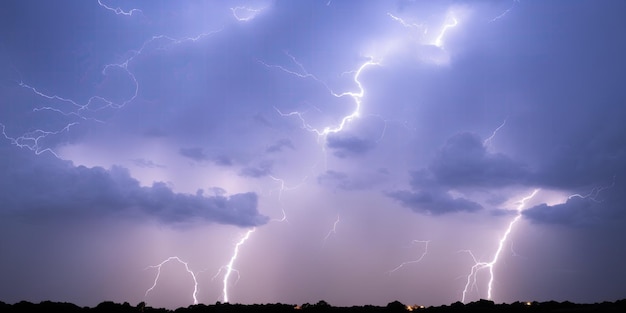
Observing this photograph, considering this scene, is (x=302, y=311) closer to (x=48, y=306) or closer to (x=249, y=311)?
(x=249, y=311)

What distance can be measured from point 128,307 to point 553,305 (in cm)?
1395

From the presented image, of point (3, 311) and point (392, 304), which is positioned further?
point (392, 304)

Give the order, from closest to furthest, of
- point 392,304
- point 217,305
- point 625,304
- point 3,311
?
point 625,304, point 3,311, point 392,304, point 217,305

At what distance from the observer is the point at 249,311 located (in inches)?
619

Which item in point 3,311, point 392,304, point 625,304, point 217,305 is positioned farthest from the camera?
point 217,305

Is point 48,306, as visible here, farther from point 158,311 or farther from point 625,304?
point 625,304

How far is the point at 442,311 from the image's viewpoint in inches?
581

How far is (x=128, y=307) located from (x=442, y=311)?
10.4 m

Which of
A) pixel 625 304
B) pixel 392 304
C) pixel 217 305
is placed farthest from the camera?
pixel 217 305

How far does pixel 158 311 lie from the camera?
599 inches

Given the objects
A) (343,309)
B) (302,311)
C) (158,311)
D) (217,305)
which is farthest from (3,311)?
(343,309)

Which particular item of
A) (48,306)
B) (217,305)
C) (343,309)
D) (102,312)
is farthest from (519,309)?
(48,306)

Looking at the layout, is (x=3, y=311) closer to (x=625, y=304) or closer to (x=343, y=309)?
(x=343, y=309)

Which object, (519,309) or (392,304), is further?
(392,304)
